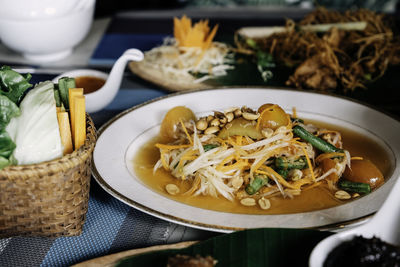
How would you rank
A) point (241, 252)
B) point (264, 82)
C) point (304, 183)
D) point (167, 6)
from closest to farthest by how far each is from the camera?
point (241, 252)
point (304, 183)
point (264, 82)
point (167, 6)

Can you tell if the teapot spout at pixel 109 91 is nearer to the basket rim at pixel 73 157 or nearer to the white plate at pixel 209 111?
the white plate at pixel 209 111

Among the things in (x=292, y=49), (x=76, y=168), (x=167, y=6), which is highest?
(x=76, y=168)

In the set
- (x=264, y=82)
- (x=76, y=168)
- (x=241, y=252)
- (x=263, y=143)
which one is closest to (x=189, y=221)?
(x=241, y=252)

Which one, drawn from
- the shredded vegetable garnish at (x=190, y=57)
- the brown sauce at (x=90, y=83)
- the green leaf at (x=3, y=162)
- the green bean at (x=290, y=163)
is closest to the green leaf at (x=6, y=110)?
the green leaf at (x=3, y=162)

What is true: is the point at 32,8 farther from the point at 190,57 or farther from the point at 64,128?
the point at 64,128

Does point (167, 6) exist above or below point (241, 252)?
below

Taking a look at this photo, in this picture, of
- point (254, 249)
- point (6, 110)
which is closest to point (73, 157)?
point (6, 110)

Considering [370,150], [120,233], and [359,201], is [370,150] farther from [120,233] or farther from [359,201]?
[120,233]

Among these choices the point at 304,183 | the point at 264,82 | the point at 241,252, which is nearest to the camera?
the point at 241,252
